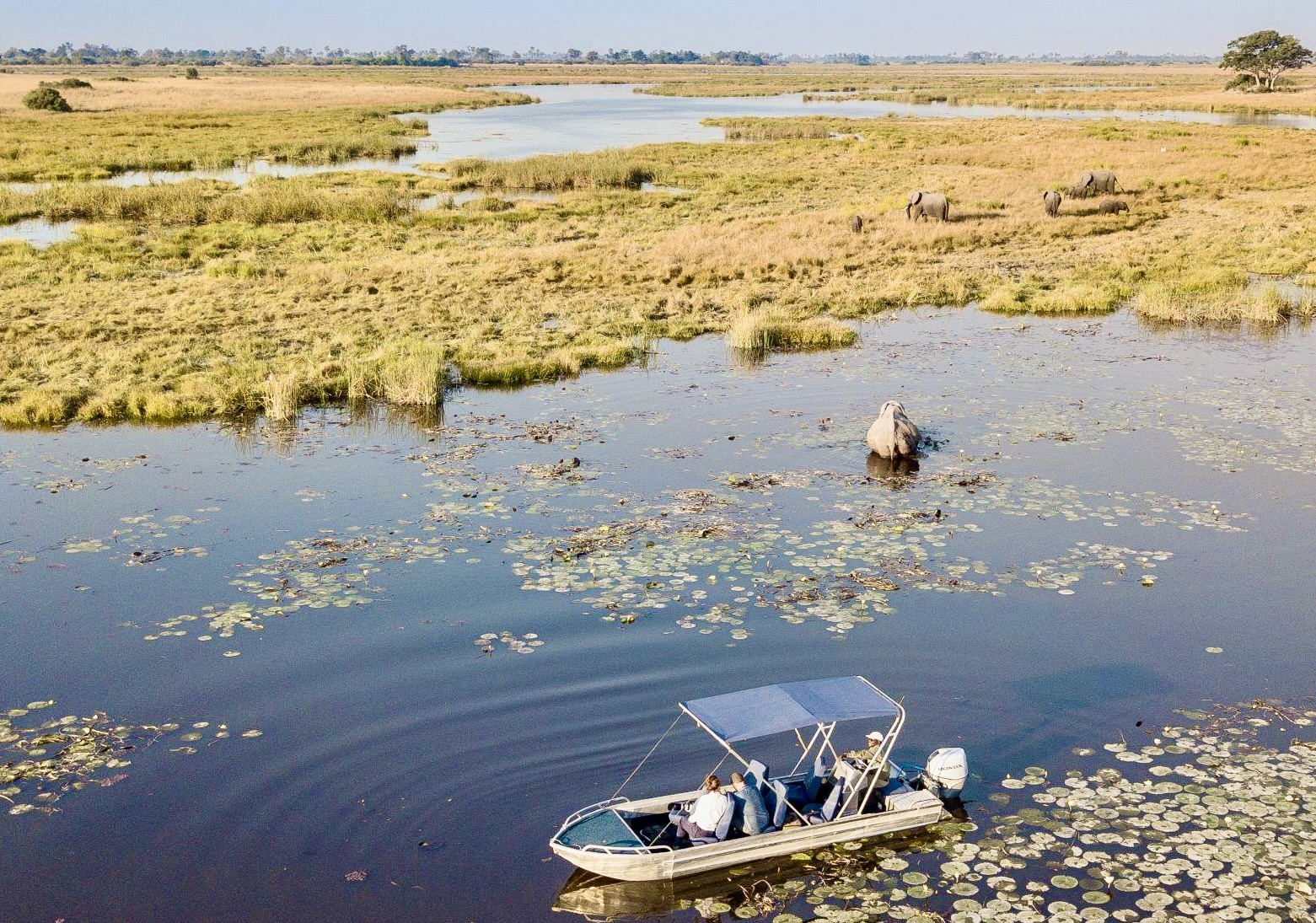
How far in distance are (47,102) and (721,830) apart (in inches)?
4875

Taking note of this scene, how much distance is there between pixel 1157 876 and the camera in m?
12.1

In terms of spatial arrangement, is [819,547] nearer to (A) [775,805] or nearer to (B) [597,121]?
(A) [775,805]

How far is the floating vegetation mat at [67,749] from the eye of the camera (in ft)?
45.6

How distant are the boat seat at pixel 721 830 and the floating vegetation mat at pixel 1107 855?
50 centimetres

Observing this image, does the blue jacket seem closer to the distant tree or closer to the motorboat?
the motorboat

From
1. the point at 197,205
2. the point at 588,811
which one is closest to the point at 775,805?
the point at 588,811

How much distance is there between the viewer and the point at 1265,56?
150 metres

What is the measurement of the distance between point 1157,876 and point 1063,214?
4845cm

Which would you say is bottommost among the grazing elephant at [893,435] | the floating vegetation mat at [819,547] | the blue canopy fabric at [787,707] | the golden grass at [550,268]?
the floating vegetation mat at [819,547]

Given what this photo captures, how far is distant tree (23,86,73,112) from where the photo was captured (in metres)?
114

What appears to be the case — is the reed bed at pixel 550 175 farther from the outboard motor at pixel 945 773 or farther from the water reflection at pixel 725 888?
the water reflection at pixel 725 888

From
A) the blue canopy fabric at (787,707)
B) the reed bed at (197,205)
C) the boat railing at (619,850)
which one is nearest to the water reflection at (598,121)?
the reed bed at (197,205)

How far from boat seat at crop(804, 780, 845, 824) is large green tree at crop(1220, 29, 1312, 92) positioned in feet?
537

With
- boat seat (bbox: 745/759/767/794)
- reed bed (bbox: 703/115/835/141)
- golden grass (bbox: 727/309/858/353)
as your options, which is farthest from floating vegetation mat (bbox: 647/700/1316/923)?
reed bed (bbox: 703/115/835/141)
